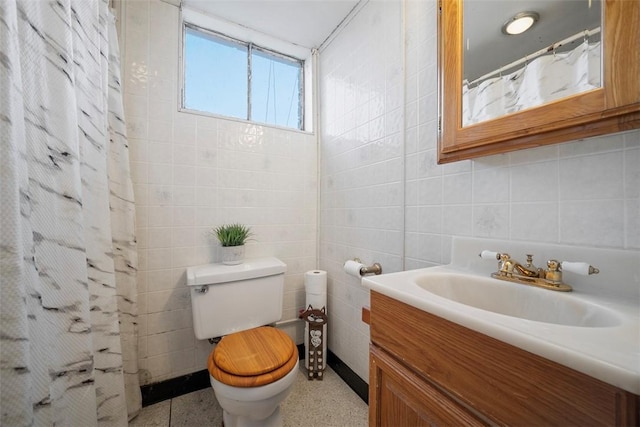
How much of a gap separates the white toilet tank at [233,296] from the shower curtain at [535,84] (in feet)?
3.79

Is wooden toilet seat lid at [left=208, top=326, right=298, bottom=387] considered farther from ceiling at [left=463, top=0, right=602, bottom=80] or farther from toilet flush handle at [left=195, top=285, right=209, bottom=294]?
ceiling at [left=463, top=0, right=602, bottom=80]

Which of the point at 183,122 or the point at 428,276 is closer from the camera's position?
the point at 428,276

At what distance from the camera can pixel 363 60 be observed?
1.36 metres

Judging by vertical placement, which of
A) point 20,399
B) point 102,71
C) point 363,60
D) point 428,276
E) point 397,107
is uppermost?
point 363,60

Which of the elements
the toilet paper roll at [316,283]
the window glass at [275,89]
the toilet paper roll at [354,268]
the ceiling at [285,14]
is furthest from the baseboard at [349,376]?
the ceiling at [285,14]

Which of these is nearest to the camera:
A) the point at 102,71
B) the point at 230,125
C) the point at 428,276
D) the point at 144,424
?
the point at 428,276

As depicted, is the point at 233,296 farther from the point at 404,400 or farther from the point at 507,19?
the point at 507,19

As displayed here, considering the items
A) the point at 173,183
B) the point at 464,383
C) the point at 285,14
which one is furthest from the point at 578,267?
the point at 285,14

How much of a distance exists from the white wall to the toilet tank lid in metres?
0.43

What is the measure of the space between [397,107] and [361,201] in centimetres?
50

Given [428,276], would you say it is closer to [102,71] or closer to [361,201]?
[361,201]

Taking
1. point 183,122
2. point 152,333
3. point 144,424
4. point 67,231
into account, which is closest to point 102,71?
point 183,122

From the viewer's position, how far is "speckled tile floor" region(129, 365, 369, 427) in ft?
3.84

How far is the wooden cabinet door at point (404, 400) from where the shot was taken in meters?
0.50
